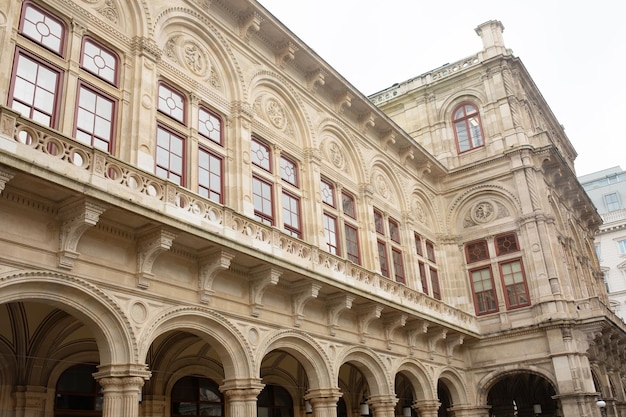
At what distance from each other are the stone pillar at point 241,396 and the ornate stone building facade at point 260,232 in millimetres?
44

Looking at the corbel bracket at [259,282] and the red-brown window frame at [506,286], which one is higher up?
the red-brown window frame at [506,286]

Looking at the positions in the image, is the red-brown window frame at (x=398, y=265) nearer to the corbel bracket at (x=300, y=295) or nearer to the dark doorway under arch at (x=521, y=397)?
the corbel bracket at (x=300, y=295)

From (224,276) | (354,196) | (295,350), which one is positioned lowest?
(295,350)

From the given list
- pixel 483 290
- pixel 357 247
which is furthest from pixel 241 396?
pixel 483 290

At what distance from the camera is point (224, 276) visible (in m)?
12.6

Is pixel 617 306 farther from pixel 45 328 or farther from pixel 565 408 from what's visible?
pixel 45 328

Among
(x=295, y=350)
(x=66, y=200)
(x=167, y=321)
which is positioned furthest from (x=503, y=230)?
(x=66, y=200)

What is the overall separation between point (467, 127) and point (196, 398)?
667 inches

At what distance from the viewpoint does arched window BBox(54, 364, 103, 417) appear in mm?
12600

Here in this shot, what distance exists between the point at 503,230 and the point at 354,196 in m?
7.67

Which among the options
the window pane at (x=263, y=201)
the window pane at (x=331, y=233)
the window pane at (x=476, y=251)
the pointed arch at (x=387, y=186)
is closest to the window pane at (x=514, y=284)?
the window pane at (x=476, y=251)

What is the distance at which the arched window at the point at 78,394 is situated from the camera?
1260 centimetres

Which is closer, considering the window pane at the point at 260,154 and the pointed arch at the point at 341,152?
the window pane at the point at 260,154

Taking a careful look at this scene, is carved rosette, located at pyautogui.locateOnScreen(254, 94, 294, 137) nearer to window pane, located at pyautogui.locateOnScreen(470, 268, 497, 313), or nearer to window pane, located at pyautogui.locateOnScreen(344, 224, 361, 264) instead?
window pane, located at pyautogui.locateOnScreen(344, 224, 361, 264)
